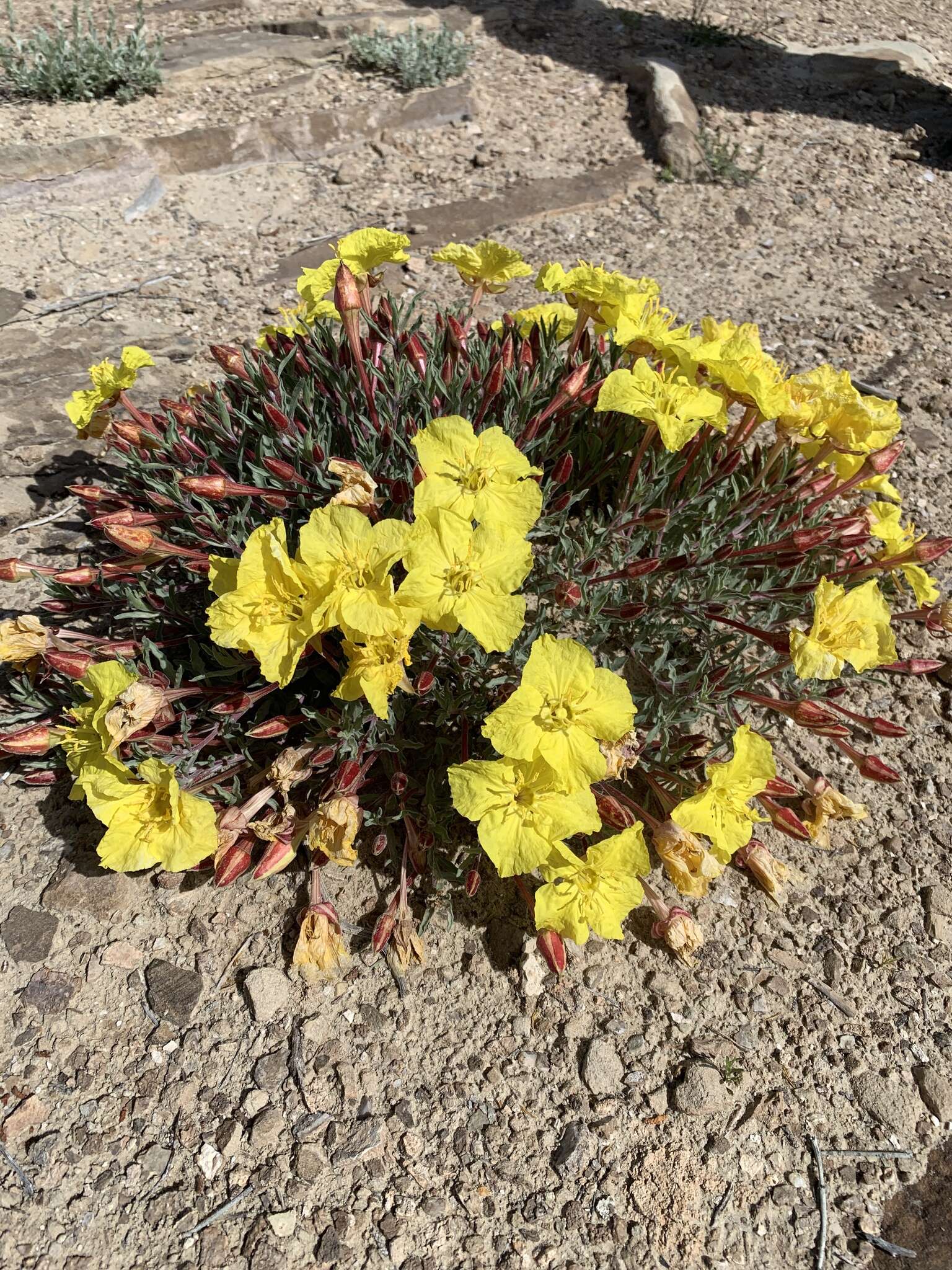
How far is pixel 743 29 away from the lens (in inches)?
282

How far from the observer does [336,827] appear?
6.50 ft

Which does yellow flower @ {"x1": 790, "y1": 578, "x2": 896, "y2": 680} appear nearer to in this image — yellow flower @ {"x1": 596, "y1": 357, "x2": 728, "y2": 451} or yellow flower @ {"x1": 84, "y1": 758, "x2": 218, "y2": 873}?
yellow flower @ {"x1": 596, "y1": 357, "x2": 728, "y2": 451}

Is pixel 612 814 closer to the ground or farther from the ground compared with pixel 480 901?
Result: farther from the ground

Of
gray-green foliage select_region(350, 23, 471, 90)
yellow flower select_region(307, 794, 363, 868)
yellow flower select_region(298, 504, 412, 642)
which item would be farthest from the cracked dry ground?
gray-green foliage select_region(350, 23, 471, 90)

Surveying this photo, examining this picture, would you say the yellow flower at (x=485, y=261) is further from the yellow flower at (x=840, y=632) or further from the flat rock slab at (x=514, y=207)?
the flat rock slab at (x=514, y=207)

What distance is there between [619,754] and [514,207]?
4.09 metres

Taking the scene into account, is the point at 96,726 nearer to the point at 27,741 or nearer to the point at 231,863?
the point at 27,741

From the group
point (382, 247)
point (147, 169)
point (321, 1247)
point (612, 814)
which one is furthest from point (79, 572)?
point (147, 169)

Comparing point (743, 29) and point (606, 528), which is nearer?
point (606, 528)

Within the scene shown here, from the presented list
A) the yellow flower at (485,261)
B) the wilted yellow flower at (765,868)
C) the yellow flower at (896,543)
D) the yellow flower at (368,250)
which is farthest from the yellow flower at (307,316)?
the wilted yellow flower at (765,868)

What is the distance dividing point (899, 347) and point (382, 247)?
2725 mm

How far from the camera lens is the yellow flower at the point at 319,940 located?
2.06m

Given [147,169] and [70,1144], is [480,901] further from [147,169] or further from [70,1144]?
[147,169]

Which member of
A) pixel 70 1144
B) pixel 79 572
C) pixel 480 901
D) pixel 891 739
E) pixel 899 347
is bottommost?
pixel 70 1144
